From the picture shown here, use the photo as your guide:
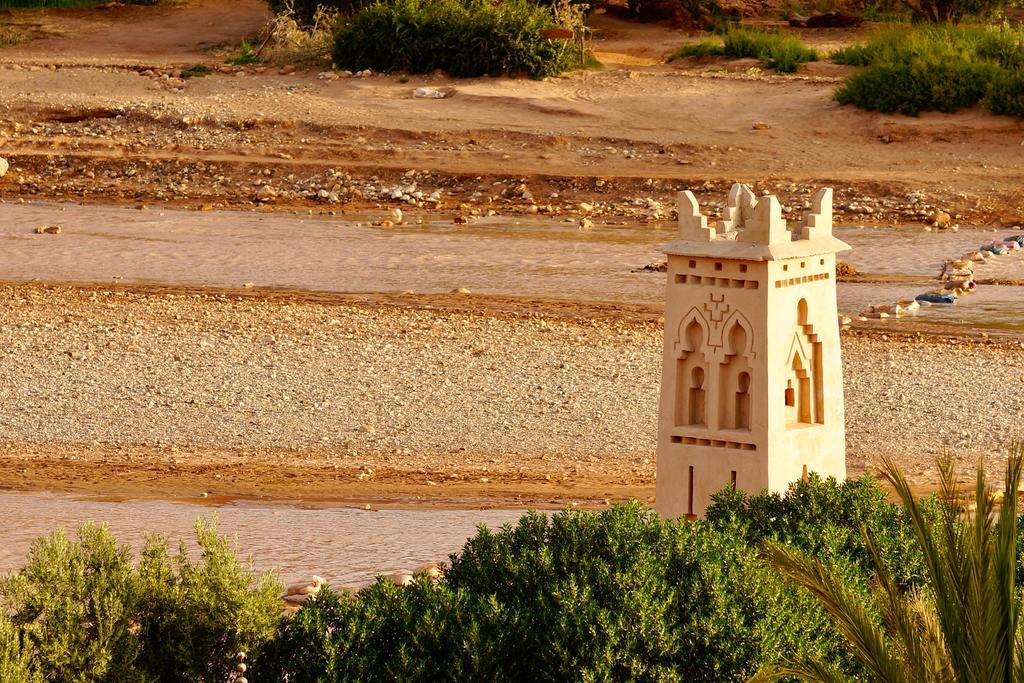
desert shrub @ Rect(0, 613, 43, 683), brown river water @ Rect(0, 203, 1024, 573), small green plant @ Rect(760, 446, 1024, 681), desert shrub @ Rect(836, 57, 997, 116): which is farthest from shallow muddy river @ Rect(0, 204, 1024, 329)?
desert shrub @ Rect(0, 613, 43, 683)

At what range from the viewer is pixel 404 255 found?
22094 millimetres

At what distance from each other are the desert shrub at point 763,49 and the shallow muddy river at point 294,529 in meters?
19.5

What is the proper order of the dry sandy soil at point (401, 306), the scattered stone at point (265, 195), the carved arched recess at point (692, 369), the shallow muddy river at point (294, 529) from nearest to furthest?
the carved arched recess at point (692, 369)
the shallow muddy river at point (294, 529)
the dry sandy soil at point (401, 306)
the scattered stone at point (265, 195)

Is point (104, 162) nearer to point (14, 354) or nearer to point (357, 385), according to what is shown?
point (14, 354)

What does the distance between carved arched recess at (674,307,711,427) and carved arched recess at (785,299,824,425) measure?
1.42ft

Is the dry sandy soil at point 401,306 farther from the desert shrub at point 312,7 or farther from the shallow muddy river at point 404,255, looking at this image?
the desert shrub at point 312,7

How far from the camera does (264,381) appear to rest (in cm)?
1568

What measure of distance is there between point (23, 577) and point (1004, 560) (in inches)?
162

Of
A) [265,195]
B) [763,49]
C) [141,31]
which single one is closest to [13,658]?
[265,195]

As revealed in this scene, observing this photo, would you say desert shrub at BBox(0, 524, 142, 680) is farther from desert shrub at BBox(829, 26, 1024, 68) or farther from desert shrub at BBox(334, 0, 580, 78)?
desert shrub at BBox(334, 0, 580, 78)

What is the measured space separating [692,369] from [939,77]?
1865 cm

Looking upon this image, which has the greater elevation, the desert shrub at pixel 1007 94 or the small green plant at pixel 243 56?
the small green plant at pixel 243 56

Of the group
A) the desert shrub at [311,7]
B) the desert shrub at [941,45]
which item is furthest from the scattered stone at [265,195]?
the desert shrub at [941,45]

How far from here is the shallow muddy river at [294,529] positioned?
10.6m
